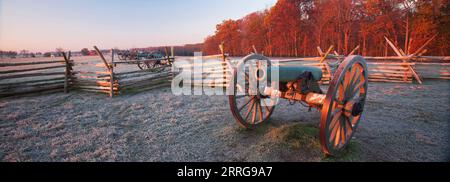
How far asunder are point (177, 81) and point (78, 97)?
149 inches

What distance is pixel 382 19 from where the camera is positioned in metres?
20.6

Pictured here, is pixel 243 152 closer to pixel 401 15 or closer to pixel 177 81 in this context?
pixel 177 81

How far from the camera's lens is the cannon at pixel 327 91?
237 cm

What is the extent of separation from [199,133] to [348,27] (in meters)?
25.9

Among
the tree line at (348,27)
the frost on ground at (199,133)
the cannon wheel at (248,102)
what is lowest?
the frost on ground at (199,133)

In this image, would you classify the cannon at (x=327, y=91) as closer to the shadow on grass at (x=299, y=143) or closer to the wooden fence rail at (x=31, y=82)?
the shadow on grass at (x=299, y=143)

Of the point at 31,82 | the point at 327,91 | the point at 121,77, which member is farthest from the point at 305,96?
the point at 31,82

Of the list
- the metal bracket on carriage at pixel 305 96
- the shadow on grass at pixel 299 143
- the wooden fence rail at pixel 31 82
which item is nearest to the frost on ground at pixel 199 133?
the shadow on grass at pixel 299 143

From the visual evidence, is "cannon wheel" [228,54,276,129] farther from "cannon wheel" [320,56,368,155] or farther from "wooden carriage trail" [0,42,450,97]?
"wooden carriage trail" [0,42,450,97]

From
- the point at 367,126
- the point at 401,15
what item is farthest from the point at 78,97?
the point at 401,15

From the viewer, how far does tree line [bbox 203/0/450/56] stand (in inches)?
691

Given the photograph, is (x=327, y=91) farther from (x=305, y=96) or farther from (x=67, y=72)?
(x=67, y=72)

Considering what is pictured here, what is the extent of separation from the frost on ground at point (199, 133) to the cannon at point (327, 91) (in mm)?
365

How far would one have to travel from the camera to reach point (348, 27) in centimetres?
2442
